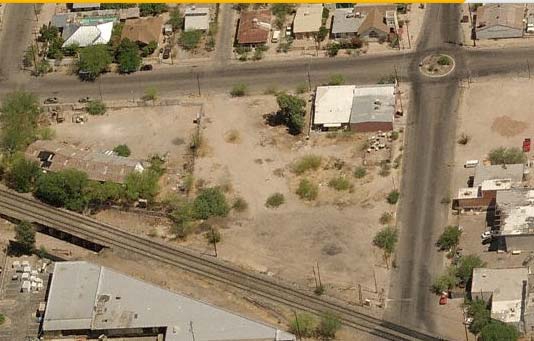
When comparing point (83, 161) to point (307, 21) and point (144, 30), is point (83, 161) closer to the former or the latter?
point (144, 30)

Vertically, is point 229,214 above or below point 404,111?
below

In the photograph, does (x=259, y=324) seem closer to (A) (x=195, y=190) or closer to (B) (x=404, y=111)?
(A) (x=195, y=190)

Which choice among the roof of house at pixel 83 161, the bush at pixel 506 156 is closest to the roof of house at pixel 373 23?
the bush at pixel 506 156

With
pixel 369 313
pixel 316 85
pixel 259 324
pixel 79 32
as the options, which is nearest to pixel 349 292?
pixel 369 313

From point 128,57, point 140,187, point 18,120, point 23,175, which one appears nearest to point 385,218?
point 140,187

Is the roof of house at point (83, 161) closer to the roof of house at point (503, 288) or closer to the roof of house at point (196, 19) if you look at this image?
the roof of house at point (196, 19)

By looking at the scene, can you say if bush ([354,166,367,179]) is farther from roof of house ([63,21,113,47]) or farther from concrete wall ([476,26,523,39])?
roof of house ([63,21,113,47])
